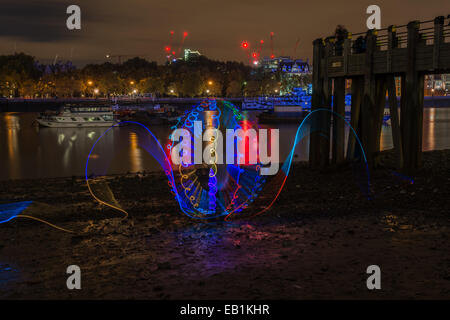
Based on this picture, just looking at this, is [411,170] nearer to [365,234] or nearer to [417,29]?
[417,29]

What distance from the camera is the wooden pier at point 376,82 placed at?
654 inches

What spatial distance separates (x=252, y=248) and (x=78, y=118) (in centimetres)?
7304

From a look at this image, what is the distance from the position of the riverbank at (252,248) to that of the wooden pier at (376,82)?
5.15ft

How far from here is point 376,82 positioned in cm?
1930

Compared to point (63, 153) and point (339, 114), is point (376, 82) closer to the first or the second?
point (339, 114)

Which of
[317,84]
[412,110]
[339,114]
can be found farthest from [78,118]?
[412,110]

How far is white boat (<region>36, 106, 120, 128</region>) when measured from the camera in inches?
3115

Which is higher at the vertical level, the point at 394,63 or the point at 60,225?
the point at 394,63

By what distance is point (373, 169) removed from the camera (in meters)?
19.1

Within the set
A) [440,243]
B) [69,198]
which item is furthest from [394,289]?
[69,198]

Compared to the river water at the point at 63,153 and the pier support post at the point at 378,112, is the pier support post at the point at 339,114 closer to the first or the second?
the pier support post at the point at 378,112

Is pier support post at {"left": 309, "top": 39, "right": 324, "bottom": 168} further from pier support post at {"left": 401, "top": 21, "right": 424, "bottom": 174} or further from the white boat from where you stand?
the white boat

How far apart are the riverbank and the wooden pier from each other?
5.15 feet
